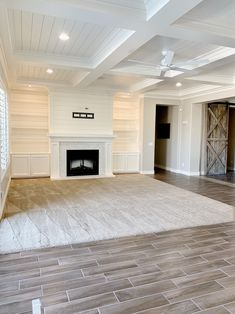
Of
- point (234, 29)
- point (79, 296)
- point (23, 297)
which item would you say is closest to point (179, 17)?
point (234, 29)

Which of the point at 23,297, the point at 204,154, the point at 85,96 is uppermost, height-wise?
the point at 85,96

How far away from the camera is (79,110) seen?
319 inches

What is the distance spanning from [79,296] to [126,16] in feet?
10.1

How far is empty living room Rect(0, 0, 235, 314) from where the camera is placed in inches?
93.7

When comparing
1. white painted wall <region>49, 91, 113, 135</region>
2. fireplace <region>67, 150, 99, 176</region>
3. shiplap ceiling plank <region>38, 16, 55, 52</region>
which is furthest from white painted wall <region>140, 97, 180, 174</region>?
shiplap ceiling plank <region>38, 16, 55, 52</region>

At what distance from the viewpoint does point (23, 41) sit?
14.3ft

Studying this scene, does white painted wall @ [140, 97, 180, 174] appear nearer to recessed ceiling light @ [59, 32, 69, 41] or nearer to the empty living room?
the empty living room

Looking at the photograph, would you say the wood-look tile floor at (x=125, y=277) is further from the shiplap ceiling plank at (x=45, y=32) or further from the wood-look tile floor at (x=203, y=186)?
the shiplap ceiling plank at (x=45, y=32)

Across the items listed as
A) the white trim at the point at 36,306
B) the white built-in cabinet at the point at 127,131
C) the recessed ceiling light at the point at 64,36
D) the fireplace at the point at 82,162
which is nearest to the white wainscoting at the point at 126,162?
the white built-in cabinet at the point at 127,131

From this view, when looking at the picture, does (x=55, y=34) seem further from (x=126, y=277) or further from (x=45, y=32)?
(x=126, y=277)

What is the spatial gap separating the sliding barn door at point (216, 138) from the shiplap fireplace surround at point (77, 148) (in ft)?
11.9

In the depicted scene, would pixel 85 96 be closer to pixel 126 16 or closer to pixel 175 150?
pixel 175 150

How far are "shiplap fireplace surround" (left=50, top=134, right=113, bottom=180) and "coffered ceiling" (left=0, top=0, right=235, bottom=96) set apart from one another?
1993mm

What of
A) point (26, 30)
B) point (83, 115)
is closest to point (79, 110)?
point (83, 115)
